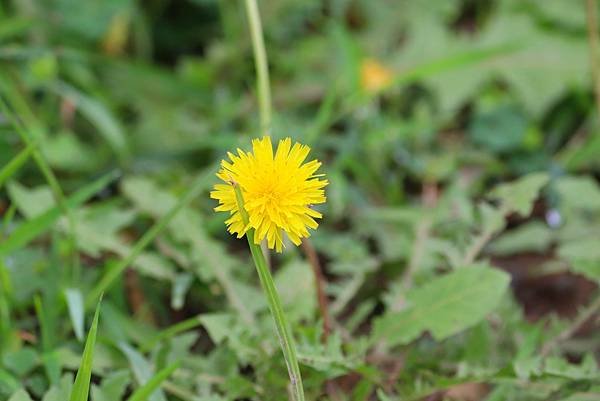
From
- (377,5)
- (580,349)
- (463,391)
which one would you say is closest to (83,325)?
(463,391)

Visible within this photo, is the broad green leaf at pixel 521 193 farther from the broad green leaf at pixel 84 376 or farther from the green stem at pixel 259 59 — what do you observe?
the broad green leaf at pixel 84 376

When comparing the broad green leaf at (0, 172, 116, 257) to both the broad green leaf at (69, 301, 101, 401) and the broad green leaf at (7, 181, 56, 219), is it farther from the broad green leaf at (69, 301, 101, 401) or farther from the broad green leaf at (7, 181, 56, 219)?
the broad green leaf at (69, 301, 101, 401)

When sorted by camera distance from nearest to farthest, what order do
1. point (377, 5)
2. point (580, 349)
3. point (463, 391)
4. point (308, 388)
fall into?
1. point (308, 388)
2. point (463, 391)
3. point (580, 349)
4. point (377, 5)

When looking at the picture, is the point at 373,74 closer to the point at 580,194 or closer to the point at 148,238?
the point at 580,194

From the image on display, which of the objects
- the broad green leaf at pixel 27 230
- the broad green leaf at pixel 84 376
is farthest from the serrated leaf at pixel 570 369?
the broad green leaf at pixel 27 230

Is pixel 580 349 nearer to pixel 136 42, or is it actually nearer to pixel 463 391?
pixel 463 391

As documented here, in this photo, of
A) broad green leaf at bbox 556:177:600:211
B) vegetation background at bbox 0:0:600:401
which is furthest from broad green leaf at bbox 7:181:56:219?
broad green leaf at bbox 556:177:600:211
